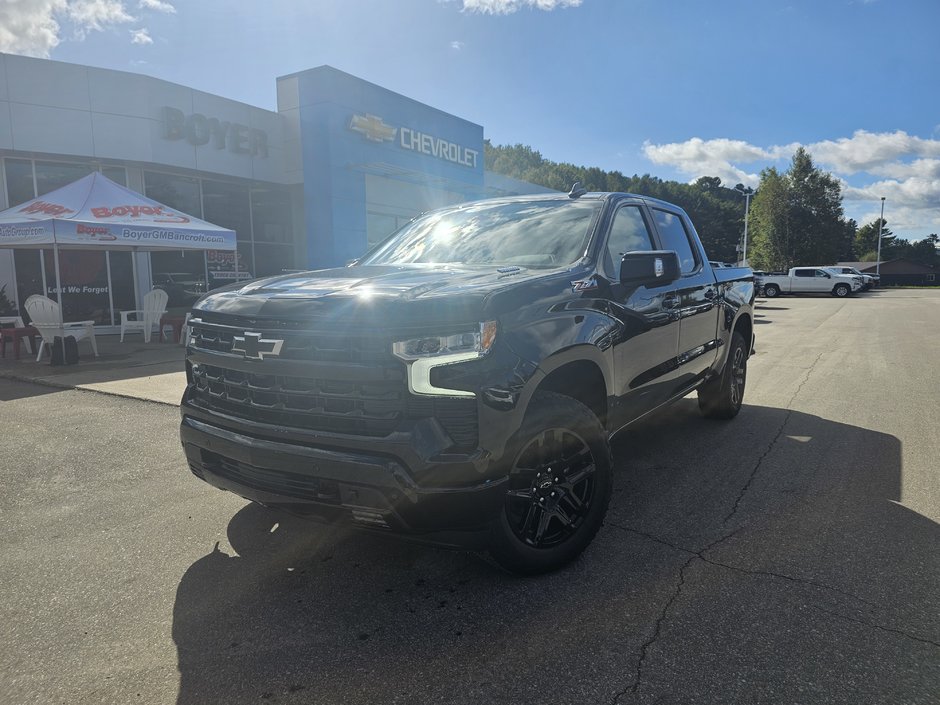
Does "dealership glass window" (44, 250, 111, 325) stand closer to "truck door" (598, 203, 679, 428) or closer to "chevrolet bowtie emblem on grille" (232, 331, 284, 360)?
"chevrolet bowtie emblem on grille" (232, 331, 284, 360)

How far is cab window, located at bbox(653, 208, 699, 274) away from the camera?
4602 millimetres

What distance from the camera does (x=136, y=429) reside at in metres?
5.71

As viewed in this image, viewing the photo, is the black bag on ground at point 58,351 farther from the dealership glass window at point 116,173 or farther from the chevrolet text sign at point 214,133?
the chevrolet text sign at point 214,133

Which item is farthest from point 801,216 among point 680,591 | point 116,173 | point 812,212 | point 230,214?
point 680,591

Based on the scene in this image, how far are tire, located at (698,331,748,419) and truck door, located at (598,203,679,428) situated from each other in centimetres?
153

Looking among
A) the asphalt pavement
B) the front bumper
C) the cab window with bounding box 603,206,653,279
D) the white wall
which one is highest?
the white wall

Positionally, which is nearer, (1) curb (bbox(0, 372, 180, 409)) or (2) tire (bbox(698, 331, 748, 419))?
(2) tire (bbox(698, 331, 748, 419))

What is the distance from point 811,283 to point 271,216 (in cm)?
3120

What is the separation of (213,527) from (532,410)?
2.09 m

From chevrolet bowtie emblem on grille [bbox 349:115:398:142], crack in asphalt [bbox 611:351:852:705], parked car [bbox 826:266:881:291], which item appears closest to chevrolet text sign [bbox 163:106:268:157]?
chevrolet bowtie emblem on grille [bbox 349:115:398:142]

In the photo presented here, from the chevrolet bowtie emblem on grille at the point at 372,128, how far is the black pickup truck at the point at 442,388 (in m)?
17.3

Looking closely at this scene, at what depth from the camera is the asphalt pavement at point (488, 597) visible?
2207mm

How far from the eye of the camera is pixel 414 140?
2227 centimetres

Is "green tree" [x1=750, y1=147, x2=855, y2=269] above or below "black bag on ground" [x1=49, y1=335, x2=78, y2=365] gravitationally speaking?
above
